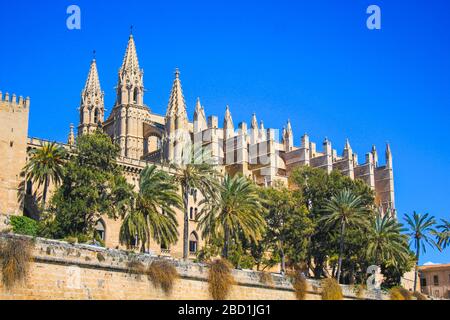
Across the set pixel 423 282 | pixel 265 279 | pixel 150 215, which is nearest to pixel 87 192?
pixel 150 215

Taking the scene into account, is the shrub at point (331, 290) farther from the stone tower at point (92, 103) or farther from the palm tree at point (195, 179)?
the stone tower at point (92, 103)

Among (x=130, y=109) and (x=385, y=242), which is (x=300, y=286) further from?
(x=130, y=109)

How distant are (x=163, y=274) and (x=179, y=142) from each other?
117 ft


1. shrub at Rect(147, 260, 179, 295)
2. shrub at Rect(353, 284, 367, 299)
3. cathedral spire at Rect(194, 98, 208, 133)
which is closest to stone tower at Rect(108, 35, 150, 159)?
cathedral spire at Rect(194, 98, 208, 133)

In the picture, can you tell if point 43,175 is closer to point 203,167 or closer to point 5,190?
point 5,190

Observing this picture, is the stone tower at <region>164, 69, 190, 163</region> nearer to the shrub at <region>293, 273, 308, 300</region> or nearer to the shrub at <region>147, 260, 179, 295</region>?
the shrub at <region>293, 273, 308, 300</region>

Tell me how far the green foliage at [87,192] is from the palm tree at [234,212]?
5579mm

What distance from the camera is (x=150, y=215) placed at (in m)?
46.2

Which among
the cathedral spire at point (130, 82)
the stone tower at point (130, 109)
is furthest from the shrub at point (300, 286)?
the cathedral spire at point (130, 82)

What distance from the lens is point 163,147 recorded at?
240 ft

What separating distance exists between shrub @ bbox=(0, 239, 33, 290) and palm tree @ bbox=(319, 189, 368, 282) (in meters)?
28.6

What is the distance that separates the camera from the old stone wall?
32000 mm

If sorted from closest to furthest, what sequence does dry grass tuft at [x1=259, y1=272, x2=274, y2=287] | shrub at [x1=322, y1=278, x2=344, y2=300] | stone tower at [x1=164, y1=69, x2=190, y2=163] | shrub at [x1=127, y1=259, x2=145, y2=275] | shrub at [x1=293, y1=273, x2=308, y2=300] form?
shrub at [x1=127, y1=259, x2=145, y2=275]
dry grass tuft at [x1=259, y1=272, x2=274, y2=287]
shrub at [x1=293, y1=273, x2=308, y2=300]
shrub at [x1=322, y1=278, x2=344, y2=300]
stone tower at [x1=164, y1=69, x2=190, y2=163]
